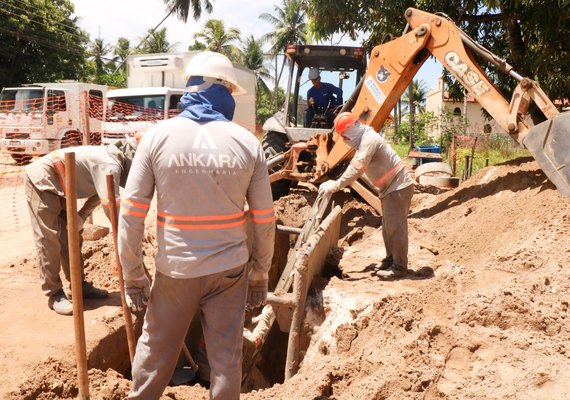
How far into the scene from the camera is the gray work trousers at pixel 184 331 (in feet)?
8.91

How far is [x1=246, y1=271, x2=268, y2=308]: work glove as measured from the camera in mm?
2988

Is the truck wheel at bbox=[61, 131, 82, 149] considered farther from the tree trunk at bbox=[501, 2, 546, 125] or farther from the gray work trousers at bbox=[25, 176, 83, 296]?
the tree trunk at bbox=[501, 2, 546, 125]

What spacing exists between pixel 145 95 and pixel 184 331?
37.5 feet

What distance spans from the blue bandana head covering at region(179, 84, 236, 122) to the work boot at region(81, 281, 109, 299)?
2.83m

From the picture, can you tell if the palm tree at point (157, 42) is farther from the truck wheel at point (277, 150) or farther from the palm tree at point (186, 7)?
the truck wheel at point (277, 150)

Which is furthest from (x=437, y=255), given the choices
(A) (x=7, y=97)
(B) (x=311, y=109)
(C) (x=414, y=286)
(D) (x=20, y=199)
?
(A) (x=7, y=97)

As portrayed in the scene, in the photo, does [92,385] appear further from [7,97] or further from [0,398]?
[7,97]

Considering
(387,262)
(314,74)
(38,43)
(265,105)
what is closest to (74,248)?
(387,262)

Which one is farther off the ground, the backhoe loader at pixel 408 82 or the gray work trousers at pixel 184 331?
the backhoe loader at pixel 408 82

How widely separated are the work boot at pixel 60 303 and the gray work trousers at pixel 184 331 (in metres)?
2.07

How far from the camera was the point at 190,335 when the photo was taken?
4.76 metres

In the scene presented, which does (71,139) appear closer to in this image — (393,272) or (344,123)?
(344,123)

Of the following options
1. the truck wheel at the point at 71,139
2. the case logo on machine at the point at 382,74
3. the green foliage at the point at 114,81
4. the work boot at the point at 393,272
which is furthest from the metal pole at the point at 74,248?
the green foliage at the point at 114,81

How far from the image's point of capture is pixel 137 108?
43.8ft
